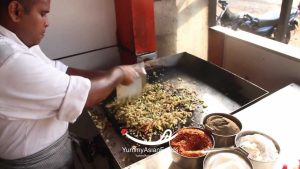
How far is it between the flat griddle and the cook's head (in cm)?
71

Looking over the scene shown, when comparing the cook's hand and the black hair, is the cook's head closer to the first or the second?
the black hair

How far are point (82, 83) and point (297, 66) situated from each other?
4.32 ft

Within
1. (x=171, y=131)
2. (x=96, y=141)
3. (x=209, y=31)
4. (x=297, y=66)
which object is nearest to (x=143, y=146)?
(x=171, y=131)

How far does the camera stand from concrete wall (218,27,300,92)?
1.59 metres

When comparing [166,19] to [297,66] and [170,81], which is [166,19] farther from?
[297,66]

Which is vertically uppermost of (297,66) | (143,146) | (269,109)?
(297,66)

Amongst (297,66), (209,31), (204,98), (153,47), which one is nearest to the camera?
(297,66)

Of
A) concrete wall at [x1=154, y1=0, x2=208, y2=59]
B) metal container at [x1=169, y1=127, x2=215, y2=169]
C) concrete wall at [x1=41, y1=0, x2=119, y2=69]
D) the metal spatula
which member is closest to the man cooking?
→ the metal spatula

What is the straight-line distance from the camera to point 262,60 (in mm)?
1774

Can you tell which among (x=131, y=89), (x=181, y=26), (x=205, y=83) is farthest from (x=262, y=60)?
(x=131, y=89)

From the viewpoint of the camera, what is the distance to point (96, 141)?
64.2 inches

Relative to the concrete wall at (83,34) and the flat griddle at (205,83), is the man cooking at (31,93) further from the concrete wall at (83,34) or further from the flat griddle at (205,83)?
the concrete wall at (83,34)

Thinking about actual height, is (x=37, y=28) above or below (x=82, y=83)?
above

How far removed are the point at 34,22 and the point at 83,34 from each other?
3.51 ft
